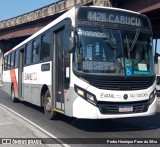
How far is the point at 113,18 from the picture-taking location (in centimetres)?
958

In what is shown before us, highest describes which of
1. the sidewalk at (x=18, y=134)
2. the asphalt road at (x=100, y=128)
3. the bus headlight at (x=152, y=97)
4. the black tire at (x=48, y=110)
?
the bus headlight at (x=152, y=97)

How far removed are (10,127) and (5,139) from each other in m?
1.58

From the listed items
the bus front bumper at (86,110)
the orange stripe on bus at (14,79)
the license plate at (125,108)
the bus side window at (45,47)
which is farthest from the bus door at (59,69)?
the orange stripe on bus at (14,79)

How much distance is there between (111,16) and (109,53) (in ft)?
3.85

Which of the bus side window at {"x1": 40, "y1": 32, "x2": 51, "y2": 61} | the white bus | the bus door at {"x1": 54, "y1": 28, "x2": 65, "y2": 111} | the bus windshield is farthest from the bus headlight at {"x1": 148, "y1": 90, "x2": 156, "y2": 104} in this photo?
the bus side window at {"x1": 40, "y1": 32, "x2": 51, "y2": 61}

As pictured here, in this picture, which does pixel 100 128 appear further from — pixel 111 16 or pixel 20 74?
pixel 20 74

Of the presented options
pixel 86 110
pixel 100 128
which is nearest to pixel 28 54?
pixel 100 128

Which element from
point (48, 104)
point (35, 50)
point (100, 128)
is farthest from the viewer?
point (35, 50)

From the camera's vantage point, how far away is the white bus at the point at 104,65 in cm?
880

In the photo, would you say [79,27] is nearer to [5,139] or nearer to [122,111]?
[122,111]

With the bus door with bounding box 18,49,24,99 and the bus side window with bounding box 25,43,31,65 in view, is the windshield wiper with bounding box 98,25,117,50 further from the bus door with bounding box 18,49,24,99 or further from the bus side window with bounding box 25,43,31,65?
the bus door with bounding box 18,49,24,99

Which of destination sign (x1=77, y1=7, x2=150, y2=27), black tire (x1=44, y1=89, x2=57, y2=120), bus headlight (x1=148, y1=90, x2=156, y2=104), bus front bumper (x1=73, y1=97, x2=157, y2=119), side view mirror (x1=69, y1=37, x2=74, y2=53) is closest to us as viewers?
bus front bumper (x1=73, y1=97, x2=157, y2=119)

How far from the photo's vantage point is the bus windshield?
896cm

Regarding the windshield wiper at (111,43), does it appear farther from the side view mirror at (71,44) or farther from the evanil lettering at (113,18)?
the side view mirror at (71,44)
